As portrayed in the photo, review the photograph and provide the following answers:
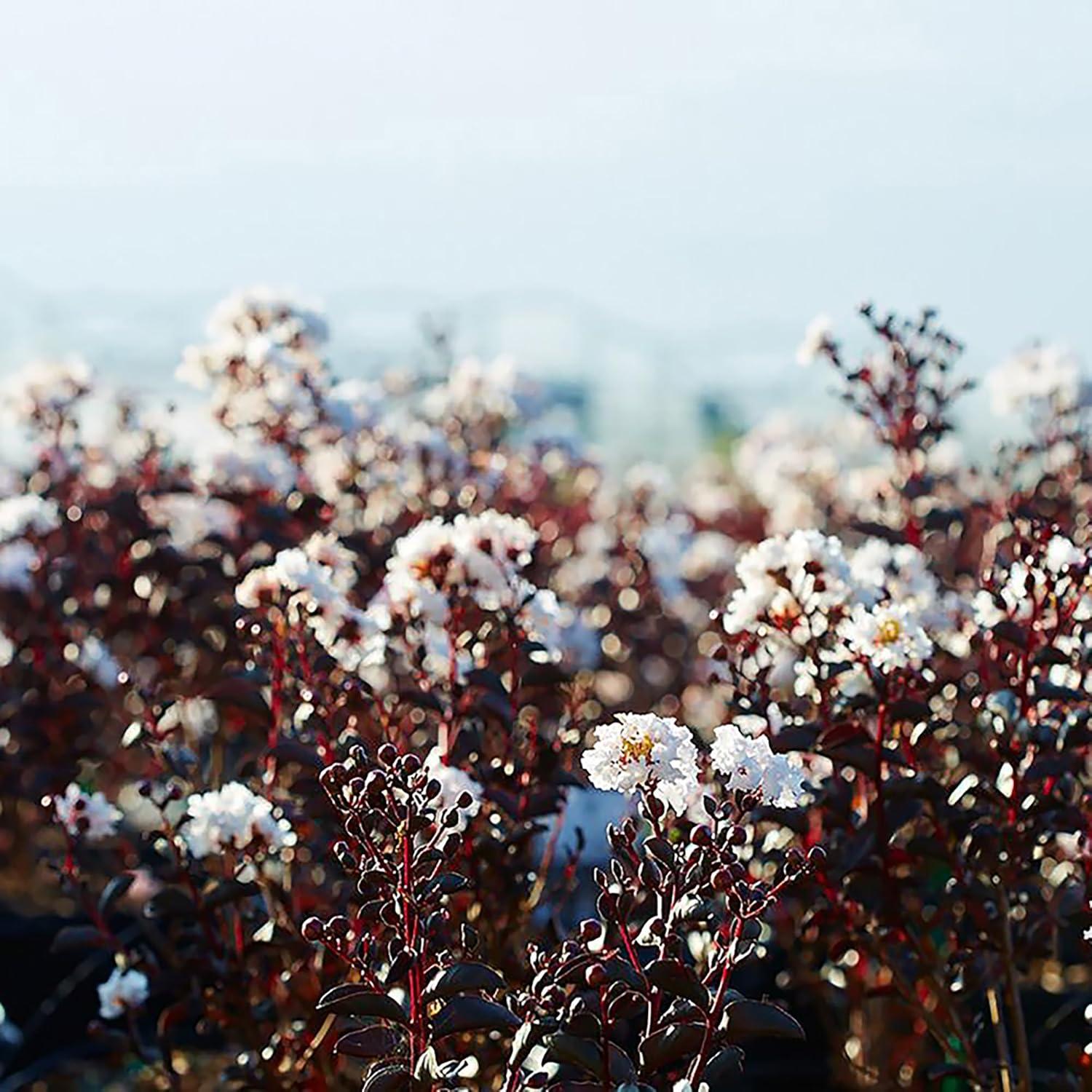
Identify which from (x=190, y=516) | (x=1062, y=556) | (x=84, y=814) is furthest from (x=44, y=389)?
(x=1062, y=556)

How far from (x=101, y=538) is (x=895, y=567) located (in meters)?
1.68

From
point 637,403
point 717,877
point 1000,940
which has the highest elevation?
point 717,877

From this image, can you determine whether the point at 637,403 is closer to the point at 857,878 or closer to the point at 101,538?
the point at 101,538

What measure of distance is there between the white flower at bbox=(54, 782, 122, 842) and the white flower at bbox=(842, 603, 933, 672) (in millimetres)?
1086

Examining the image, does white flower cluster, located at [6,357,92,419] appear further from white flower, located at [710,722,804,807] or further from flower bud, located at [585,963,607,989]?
flower bud, located at [585,963,607,989]

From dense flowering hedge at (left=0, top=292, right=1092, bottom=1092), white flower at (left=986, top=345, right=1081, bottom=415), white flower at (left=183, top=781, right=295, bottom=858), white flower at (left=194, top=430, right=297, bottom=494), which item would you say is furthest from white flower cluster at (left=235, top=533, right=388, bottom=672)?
white flower at (left=986, top=345, right=1081, bottom=415)

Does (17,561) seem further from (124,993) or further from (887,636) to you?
(887,636)

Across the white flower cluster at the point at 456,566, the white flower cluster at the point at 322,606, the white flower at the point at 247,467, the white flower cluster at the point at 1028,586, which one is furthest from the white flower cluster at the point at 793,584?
the white flower at the point at 247,467

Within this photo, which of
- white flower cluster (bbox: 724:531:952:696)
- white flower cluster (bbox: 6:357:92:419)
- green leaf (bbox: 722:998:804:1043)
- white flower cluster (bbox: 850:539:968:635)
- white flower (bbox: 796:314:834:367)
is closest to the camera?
green leaf (bbox: 722:998:804:1043)

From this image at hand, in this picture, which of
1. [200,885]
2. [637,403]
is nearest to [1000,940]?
[200,885]

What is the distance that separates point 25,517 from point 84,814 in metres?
1.05

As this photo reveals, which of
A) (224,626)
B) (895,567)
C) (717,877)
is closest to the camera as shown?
(717,877)

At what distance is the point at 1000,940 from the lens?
2.35 meters

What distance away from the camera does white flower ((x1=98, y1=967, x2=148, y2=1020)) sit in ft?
8.20
